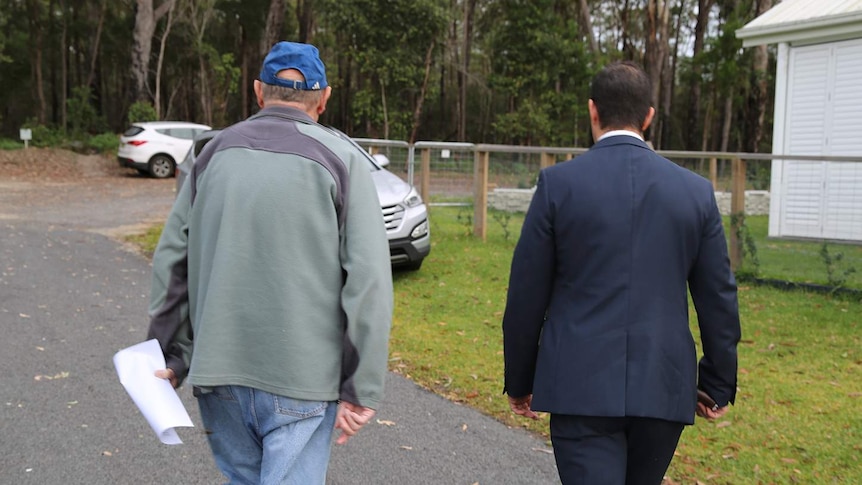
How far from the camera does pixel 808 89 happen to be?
43.8 feet

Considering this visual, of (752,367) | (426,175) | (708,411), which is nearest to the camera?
(708,411)

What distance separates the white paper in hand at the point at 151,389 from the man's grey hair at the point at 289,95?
0.82m

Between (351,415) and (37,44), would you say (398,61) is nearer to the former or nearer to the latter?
(37,44)

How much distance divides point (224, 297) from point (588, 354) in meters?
1.04

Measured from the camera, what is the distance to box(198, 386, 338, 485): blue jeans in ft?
7.63

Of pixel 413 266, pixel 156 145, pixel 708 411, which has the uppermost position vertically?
pixel 156 145

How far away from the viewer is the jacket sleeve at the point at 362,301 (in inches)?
91.7

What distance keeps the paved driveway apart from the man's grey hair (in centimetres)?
229

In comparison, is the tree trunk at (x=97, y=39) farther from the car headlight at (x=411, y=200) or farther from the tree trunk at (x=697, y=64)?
the car headlight at (x=411, y=200)

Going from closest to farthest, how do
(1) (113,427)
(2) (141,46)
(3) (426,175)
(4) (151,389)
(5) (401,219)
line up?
1. (4) (151,389)
2. (1) (113,427)
3. (5) (401,219)
4. (3) (426,175)
5. (2) (141,46)

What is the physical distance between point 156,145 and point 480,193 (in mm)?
14658

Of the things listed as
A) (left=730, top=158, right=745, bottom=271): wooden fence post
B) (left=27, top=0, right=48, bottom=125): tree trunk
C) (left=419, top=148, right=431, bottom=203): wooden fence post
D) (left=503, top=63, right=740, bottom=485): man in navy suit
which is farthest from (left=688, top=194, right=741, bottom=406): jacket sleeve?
(left=27, top=0, right=48, bottom=125): tree trunk

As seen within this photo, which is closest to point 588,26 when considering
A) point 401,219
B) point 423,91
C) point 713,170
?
point 423,91

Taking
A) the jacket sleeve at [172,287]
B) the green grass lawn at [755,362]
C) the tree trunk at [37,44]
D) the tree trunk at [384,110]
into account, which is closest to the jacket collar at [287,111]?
the jacket sleeve at [172,287]
